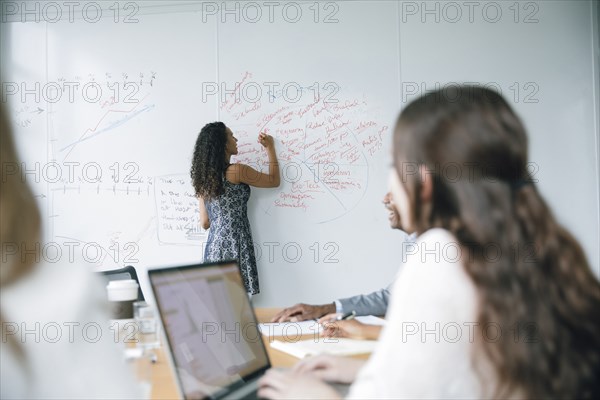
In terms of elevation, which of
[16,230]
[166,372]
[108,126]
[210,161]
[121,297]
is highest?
[108,126]

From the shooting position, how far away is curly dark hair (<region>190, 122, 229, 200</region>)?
118 inches

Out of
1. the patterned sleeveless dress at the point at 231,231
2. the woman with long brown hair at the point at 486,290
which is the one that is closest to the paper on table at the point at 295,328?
the woman with long brown hair at the point at 486,290

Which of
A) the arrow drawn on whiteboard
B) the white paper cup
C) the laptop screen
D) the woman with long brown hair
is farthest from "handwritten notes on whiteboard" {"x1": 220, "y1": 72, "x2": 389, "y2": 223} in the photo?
the woman with long brown hair

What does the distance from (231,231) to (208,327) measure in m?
2.04

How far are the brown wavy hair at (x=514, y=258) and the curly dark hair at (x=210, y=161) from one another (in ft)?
7.62

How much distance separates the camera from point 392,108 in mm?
3227

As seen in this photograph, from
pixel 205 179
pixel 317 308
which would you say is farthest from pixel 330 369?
pixel 205 179

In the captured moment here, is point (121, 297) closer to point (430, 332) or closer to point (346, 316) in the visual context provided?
point (346, 316)

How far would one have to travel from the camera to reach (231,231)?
9.93 feet

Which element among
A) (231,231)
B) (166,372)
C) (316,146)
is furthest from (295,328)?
(316,146)

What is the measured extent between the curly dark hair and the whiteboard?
223mm

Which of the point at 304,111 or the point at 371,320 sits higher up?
the point at 304,111

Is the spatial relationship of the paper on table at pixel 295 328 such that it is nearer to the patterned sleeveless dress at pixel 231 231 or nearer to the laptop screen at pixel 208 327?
the laptop screen at pixel 208 327

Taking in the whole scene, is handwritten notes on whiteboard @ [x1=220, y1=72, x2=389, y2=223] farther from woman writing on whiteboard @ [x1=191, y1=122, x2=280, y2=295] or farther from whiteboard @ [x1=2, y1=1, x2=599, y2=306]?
woman writing on whiteboard @ [x1=191, y1=122, x2=280, y2=295]
